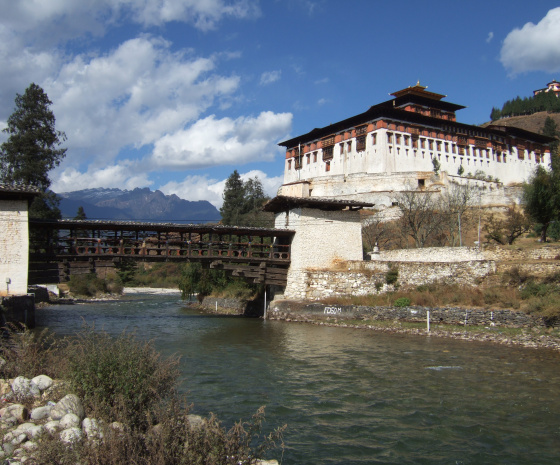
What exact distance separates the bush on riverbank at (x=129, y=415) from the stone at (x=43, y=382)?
18 cm

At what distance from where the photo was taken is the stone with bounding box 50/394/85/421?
623 centimetres

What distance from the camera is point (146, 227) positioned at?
984 inches

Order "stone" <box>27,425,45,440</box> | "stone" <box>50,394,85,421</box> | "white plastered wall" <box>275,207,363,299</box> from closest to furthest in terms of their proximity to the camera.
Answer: "stone" <box>27,425,45,440</box>
"stone" <box>50,394,85,421</box>
"white plastered wall" <box>275,207,363,299</box>

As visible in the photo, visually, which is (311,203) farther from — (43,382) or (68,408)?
(68,408)

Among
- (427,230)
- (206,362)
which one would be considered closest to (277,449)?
(206,362)

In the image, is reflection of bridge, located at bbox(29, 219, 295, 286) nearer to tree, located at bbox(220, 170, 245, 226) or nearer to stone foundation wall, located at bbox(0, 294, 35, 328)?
stone foundation wall, located at bbox(0, 294, 35, 328)

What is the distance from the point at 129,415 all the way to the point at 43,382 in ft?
6.95

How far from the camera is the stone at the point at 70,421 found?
5879mm

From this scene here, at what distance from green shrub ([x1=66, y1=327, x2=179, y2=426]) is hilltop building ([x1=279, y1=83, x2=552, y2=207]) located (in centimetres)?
4451

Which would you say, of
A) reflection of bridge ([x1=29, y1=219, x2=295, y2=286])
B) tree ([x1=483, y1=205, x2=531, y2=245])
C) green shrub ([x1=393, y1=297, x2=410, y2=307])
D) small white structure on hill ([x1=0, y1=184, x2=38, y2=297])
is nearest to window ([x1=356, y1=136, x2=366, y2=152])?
tree ([x1=483, y1=205, x2=531, y2=245])

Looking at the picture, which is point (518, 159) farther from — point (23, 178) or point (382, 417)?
point (382, 417)

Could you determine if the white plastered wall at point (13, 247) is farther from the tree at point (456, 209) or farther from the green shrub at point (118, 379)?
the tree at point (456, 209)

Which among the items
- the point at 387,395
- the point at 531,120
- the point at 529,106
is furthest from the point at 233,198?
the point at 529,106

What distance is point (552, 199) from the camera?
25.9 m
